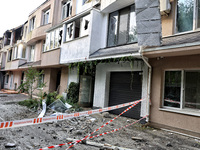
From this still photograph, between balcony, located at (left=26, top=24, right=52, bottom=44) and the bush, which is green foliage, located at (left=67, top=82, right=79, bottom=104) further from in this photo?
balcony, located at (left=26, top=24, right=52, bottom=44)

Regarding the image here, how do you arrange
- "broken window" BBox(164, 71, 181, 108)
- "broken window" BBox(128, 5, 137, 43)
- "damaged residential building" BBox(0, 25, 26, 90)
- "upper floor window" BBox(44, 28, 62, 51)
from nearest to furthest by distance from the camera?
1. "broken window" BBox(164, 71, 181, 108)
2. "broken window" BBox(128, 5, 137, 43)
3. "upper floor window" BBox(44, 28, 62, 51)
4. "damaged residential building" BBox(0, 25, 26, 90)

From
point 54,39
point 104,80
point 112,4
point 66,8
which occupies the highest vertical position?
point 66,8

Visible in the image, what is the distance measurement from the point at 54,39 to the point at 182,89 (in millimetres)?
10731

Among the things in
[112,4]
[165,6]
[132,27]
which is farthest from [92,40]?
[165,6]

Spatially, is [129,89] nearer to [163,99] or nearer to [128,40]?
[163,99]

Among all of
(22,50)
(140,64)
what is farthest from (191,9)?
(22,50)

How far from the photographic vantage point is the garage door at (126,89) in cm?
738

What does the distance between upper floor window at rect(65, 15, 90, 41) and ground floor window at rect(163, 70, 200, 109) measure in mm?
6055

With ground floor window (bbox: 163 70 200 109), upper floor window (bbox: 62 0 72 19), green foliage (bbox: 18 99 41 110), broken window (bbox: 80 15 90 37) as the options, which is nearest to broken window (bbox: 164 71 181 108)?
ground floor window (bbox: 163 70 200 109)

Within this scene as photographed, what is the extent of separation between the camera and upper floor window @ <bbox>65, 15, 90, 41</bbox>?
984 centimetres

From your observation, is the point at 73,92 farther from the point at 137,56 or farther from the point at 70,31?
the point at 137,56

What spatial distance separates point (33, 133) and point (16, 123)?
2239 millimetres

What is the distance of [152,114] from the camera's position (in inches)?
248

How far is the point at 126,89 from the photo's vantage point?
26.5ft
